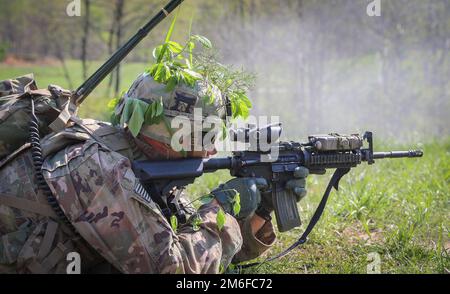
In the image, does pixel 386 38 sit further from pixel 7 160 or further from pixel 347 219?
pixel 7 160

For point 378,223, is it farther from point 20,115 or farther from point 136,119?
point 20,115

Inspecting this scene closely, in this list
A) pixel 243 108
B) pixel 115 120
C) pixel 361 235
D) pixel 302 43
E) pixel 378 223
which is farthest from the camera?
pixel 302 43

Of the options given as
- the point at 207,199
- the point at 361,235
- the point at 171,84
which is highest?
the point at 171,84

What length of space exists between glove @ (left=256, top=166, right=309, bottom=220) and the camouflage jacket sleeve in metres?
1.10

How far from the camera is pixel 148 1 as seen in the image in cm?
1377

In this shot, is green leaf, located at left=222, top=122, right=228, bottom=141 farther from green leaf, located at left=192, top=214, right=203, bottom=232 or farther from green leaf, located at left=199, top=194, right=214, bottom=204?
green leaf, located at left=192, top=214, right=203, bottom=232

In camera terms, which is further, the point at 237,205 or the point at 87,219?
the point at 237,205

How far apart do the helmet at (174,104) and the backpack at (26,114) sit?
397 millimetres

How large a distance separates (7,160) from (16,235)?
1.51ft

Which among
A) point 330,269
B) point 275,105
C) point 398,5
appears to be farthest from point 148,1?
point 330,269

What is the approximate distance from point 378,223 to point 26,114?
346 centimetres

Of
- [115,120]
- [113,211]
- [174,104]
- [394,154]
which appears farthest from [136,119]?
[394,154]

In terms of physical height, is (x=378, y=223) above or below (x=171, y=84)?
below

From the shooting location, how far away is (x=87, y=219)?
2885 millimetres
